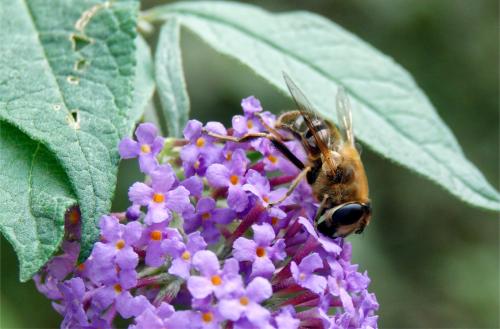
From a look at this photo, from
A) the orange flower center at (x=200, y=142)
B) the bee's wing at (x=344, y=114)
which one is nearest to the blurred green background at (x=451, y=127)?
the bee's wing at (x=344, y=114)

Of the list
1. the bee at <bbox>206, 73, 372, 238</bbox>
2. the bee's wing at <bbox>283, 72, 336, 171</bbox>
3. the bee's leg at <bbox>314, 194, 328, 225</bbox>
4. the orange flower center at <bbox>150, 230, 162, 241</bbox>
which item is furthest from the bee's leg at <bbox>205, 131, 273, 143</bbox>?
the orange flower center at <bbox>150, 230, 162, 241</bbox>

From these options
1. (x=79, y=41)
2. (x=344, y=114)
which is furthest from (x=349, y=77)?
(x=79, y=41)

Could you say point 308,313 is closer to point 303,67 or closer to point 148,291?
point 148,291

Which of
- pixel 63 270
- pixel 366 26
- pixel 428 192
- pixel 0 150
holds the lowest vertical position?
pixel 428 192

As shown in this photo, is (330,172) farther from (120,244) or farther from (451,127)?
(451,127)

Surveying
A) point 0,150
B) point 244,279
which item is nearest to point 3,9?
point 0,150

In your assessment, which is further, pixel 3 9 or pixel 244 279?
pixel 3 9
